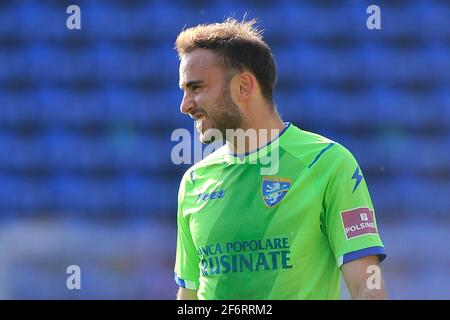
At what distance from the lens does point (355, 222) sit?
207cm

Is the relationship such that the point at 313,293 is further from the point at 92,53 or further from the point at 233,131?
the point at 92,53

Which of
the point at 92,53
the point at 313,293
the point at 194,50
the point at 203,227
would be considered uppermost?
the point at 92,53

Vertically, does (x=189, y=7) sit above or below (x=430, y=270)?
above

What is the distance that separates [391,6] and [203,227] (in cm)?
410

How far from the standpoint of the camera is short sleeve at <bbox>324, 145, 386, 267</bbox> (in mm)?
2061

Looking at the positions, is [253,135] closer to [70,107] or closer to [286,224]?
[286,224]

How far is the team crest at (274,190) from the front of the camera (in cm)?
217

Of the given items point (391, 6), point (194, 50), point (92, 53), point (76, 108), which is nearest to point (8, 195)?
point (76, 108)

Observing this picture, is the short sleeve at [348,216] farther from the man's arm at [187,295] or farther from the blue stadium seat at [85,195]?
the blue stadium seat at [85,195]

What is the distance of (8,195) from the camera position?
18.0ft

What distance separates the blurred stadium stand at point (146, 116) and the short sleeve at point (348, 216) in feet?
9.43

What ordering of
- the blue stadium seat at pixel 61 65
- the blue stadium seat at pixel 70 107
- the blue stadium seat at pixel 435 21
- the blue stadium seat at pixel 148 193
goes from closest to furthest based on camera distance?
the blue stadium seat at pixel 148 193 < the blue stadium seat at pixel 70 107 < the blue stadium seat at pixel 61 65 < the blue stadium seat at pixel 435 21

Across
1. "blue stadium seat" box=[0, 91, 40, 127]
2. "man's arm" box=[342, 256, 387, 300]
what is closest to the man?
"man's arm" box=[342, 256, 387, 300]

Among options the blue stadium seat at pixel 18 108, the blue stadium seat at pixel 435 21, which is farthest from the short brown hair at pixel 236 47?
the blue stadium seat at pixel 435 21
